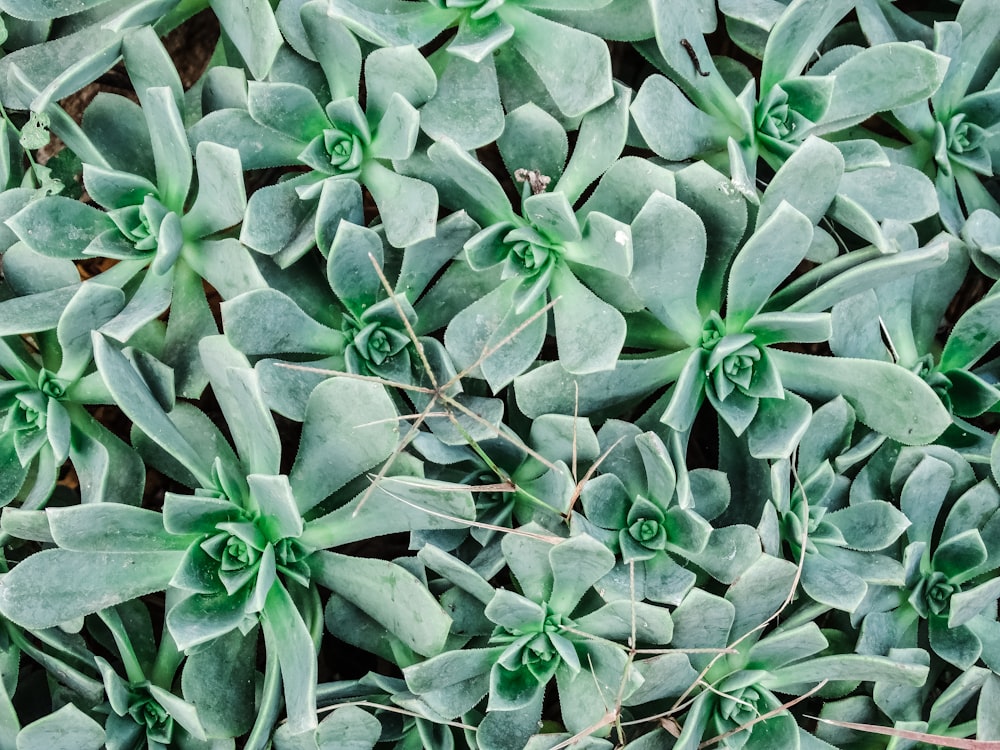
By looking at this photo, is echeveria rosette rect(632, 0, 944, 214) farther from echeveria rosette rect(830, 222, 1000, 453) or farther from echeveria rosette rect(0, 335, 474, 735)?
echeveria rosette rect(0, 335, 474, 735)

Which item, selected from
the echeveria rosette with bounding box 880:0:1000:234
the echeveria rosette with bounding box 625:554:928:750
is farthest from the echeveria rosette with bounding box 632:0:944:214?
the echeveria rosette with bounding box 625:554:928:750

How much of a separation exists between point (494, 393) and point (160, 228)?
1.58 feet

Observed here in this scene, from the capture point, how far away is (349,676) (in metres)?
1.41

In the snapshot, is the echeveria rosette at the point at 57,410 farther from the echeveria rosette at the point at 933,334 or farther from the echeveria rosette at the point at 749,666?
the echeveria rosette at the point at 933,334

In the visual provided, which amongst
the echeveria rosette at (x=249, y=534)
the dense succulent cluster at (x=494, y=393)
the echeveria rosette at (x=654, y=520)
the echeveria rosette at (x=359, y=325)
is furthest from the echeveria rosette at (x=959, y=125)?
the echeveria rosette at (x=249, y=534)

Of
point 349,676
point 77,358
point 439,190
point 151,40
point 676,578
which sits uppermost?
point 151,40

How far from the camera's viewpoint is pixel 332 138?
124 centimetres

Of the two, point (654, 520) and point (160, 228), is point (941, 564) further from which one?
point (160, 228)

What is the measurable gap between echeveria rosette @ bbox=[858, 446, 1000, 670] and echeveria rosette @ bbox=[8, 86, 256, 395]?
89 cm

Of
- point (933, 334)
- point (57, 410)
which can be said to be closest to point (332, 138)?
point (57, 410)

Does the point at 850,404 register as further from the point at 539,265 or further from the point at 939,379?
the point at 539,265

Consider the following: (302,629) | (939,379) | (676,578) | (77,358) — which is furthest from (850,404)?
(77,358)

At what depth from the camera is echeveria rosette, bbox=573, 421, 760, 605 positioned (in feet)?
3.79

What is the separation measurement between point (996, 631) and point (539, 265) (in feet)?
2.56
